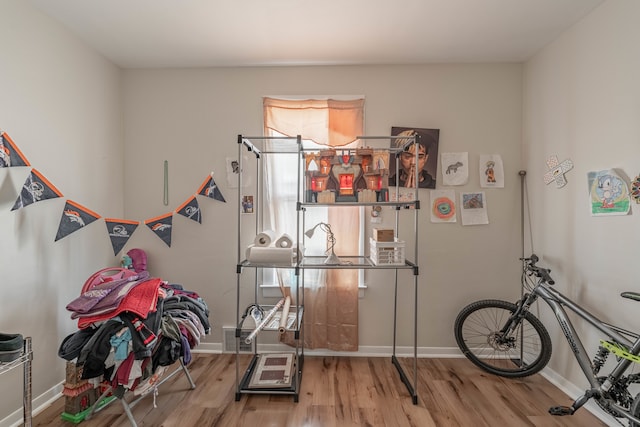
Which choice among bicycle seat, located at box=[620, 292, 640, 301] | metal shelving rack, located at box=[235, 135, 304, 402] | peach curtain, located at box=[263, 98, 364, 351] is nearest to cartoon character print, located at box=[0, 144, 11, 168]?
metal shelving rack, located at box=[235, 135, 304, 402]

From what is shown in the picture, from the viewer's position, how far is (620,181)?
1.77 metres

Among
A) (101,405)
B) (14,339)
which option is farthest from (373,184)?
(101,405)

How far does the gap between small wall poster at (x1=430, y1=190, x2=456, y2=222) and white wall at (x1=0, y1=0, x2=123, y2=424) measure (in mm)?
2884

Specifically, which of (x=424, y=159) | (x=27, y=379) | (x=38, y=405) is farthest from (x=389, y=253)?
(x=38, y=405)

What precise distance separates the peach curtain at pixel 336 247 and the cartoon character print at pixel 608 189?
64.8 inches

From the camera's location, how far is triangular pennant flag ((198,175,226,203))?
2.58 m

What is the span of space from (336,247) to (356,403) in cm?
117

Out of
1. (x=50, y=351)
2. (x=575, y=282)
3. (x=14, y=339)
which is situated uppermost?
(x=575, y=282)

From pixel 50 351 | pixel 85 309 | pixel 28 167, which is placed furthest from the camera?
pixel 50 351

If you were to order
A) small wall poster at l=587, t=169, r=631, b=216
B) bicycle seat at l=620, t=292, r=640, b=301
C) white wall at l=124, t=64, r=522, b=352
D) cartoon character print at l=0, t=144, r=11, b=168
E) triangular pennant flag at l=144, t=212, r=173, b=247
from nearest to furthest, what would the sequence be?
1. bicycle seat at l=620, t=292, r=640, b=301
2. cartoon character print at l=0, t=144, r=11, b=168
3. small wall poster at l=587, t=169, r=631, b=216
4. triangular pennant flag at l=144, t=212, r=173, b=247
5. white wall at l=124, t=64, r=522, b=352

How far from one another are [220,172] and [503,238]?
2.63 metres

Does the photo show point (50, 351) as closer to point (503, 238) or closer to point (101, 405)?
point (101, 405)

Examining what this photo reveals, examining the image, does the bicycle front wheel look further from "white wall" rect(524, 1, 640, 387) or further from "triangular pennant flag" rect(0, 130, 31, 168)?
"triangular pennant flag" rect(0, 130, 31, 168)

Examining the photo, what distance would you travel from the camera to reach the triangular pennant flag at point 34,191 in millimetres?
1741
